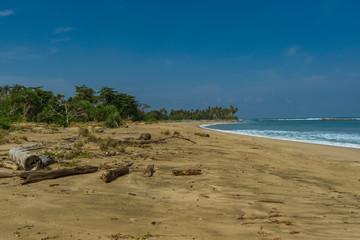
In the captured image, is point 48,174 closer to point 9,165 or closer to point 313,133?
point 9,165

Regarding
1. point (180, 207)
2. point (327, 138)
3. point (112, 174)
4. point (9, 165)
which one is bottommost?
point (327, 138)

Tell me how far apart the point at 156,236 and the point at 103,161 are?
5091mm

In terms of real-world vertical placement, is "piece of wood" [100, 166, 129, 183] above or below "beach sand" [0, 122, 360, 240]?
above

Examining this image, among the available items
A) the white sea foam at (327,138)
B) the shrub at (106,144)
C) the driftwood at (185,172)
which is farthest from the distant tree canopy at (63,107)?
the white sea foam at (327,138)

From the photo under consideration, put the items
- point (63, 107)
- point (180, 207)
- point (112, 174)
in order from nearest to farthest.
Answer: point (180, 207)
point (112, 174)
point (63, 107)

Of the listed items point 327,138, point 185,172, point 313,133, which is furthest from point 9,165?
point 313,133

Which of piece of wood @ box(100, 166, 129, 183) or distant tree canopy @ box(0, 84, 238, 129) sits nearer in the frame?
piece of wood @ box(100, 166, 129, 183)

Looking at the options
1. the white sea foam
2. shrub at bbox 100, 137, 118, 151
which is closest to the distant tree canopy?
shrub at bbox 100, 137, 118, 151

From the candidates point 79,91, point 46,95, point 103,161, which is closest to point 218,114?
point 79,91

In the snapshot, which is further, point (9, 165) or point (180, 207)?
point (9, 165)

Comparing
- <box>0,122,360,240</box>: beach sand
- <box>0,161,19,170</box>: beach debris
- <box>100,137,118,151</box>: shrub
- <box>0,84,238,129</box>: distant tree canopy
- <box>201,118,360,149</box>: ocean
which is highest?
<box>0,84,238,129</box>: distant tree canopy

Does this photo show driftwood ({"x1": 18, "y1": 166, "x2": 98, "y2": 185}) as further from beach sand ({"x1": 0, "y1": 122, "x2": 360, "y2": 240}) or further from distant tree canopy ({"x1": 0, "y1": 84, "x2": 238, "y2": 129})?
distant tree canopy ({"x1": 0, "y1": 84, "x2": 238, "y2": 129})

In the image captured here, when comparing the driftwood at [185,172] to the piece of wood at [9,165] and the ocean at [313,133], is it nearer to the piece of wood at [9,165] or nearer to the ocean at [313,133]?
the piece of wood at [9,165]

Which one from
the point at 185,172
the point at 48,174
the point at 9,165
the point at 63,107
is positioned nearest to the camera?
the point at 48,174
